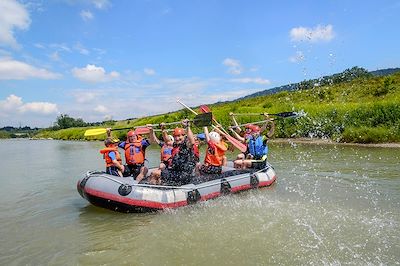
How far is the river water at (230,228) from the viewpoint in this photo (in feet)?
17.1

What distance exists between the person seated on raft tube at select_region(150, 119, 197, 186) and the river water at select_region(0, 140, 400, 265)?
0.76 metres

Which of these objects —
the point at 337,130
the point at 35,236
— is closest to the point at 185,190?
the point at 35,236

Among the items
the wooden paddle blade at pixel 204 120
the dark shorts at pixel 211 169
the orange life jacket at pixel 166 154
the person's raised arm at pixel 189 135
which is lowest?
the dark shorts at pixel 211 169

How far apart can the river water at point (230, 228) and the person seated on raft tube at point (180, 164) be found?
2.48 ft

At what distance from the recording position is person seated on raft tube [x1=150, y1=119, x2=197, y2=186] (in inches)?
317

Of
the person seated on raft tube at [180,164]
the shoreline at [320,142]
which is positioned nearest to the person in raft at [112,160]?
the person seated on raft tube at [180,164]

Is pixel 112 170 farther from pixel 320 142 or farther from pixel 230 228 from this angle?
pixel 320 142

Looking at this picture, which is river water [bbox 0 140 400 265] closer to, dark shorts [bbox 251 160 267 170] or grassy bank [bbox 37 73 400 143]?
dark shorts [bbox 251 160 267 170]

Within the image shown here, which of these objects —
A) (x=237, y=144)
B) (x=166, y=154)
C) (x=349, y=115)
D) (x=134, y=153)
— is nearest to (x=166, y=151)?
(x=166, y=154)

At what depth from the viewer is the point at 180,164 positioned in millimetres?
8086

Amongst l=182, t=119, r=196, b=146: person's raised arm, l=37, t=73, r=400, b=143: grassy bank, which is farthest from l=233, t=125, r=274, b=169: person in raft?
l=37, t=73, r=400, b=143: grassy bank

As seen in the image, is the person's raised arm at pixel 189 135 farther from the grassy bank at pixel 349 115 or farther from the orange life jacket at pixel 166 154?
the grassy bank at pixel 349 115

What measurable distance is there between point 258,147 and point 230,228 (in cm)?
396

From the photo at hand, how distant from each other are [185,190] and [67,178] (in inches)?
260
